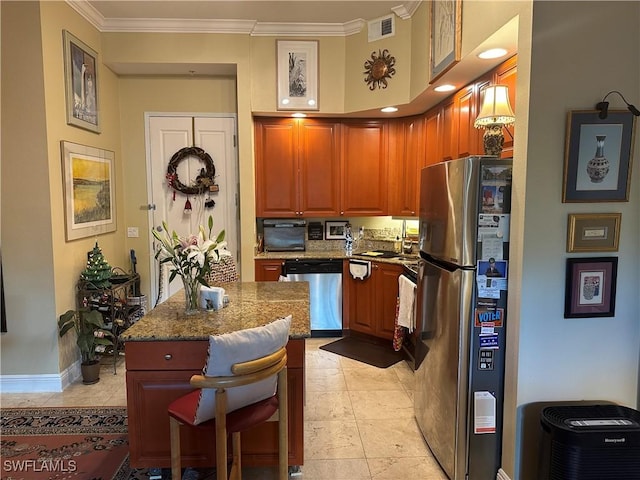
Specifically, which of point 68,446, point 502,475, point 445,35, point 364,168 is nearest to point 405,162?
point 364,168

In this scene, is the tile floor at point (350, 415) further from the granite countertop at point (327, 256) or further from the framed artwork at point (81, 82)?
the framed artwork at point (81, 82)

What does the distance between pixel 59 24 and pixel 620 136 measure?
12.5ft

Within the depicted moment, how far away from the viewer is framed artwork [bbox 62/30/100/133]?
10.8 ft

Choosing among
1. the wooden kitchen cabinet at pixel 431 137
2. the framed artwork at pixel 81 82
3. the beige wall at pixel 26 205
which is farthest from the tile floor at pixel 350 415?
the framed artwork at pixel 81 82

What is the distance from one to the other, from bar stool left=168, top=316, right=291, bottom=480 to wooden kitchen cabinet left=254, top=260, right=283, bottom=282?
237 centimetres

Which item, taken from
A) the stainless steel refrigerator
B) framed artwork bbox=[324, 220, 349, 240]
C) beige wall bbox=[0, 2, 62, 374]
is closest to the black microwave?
framed artwork bbox=[324, 220, 349, 240]

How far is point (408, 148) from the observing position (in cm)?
435

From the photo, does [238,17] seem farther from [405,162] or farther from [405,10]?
[405,162]

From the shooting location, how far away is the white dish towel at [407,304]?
3.43m

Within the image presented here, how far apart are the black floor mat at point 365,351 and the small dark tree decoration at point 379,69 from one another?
253cm

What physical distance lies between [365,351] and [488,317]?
217 cm

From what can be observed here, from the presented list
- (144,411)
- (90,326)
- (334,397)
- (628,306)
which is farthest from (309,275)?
(628,306)

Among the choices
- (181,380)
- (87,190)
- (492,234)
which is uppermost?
(87,190)

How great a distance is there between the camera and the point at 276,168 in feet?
14.4
